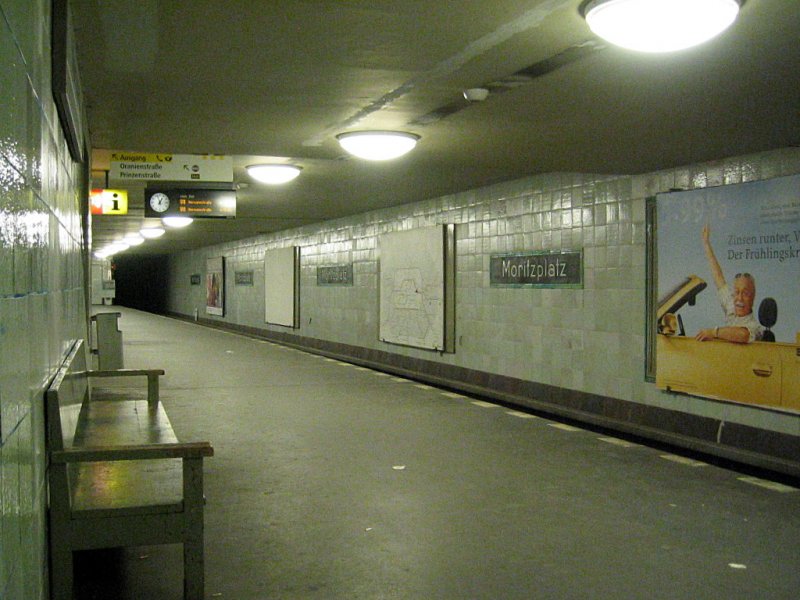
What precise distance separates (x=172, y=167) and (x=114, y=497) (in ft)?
21.4

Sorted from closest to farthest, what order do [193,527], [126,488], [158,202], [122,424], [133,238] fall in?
[193,527] < [126,488] < [122,424] < [158,202] < [133,238]

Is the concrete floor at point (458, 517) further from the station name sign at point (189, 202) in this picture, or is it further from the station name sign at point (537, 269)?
the station name sign at point (189, 202)

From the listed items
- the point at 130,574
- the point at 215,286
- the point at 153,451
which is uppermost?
the point at 215,286

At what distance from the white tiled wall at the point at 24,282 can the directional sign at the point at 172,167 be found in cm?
665

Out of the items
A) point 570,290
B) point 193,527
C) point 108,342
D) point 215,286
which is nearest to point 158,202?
point 108,342

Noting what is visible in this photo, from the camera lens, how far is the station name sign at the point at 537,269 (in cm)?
1038

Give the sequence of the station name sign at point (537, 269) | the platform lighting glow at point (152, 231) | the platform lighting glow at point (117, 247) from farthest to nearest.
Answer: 1. the platform lighting glow at point (117, 247)
2. the platform lighting glow at point (152, 231)
3. the station name sign at point (537, 269)

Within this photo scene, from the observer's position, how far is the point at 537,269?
1112 centimetres

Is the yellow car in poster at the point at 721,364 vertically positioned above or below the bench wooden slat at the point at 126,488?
above

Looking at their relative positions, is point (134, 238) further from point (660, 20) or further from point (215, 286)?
point (660, 20)

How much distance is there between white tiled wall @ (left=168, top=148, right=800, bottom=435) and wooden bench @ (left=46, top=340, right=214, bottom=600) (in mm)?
5370

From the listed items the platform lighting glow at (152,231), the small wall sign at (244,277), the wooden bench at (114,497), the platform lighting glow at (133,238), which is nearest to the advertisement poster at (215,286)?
the small wall sign at (244,277)

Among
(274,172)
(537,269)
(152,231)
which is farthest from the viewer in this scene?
(152,231)

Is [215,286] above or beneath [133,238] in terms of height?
beneath
